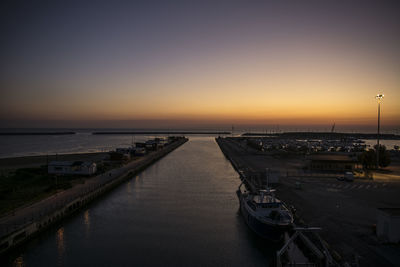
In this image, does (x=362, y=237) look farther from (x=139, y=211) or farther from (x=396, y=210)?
(x=139, y=211)

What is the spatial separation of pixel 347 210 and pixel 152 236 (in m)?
11.0

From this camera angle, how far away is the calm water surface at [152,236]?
11172 mm

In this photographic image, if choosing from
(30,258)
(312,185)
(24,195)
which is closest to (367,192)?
(312,185)

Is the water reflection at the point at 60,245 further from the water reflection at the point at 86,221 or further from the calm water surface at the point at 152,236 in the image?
the water reflection at the point at 86,221

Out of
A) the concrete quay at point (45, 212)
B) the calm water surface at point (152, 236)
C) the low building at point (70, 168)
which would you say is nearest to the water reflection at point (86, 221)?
the calm water surface at point (152, 236)

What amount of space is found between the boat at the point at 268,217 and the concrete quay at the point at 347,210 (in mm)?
919

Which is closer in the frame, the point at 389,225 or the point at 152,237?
the point at 389,225

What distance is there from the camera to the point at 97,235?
13.6 metres

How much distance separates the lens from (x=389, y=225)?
9.92 m

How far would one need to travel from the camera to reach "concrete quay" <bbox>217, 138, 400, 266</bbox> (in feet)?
30.1

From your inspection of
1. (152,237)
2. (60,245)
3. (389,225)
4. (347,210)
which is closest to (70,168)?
(60,245)

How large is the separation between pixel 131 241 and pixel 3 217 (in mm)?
6767

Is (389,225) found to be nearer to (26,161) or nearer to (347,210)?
(347,210)

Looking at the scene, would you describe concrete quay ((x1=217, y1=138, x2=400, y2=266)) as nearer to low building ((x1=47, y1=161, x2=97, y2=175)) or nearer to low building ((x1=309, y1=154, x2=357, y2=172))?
low building ((x1=309, y1=154, x2=357, y2=172))
